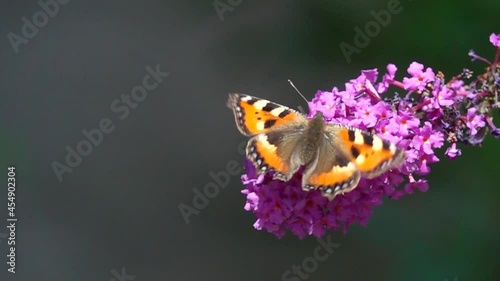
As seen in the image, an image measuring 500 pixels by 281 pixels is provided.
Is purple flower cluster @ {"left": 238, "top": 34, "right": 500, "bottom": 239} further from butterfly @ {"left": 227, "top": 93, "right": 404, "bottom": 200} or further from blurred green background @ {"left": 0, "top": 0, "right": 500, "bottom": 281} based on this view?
blurred green background @ {"left": 0, "top": 0, "right": 500, "bottom": 281}

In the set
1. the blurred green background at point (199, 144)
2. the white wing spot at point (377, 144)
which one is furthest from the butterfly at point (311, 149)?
the blurred green background at point (199, 144)

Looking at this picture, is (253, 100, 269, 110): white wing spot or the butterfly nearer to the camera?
the butterfly

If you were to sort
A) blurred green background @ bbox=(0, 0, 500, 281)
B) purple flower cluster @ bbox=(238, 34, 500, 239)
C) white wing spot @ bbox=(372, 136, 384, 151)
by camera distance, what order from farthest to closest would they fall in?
blurred green background @ bbox=(0, 0, 500, 281), purple flower cluster @ bbox=(238, 34, 500, 239), white wing spot @ bbox=(372, 136, 384, 151)

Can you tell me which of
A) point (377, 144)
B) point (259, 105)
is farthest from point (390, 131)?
point (259, 105)

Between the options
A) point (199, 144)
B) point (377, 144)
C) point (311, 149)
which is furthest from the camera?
point (199, 144)

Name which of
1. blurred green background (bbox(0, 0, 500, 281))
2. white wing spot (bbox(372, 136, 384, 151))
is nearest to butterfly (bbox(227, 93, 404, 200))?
white wing spot (bbox(372, 136, 384, 151))

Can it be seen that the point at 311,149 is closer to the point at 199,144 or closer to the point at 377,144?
the point at 377,144
